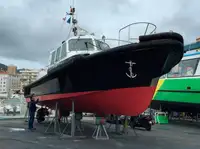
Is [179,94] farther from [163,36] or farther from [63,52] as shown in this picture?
[163,36]

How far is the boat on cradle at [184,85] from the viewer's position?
11.7 meters

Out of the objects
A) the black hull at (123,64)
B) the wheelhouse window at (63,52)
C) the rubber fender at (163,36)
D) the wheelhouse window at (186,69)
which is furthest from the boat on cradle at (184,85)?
the wheelhouse window at (63,52)

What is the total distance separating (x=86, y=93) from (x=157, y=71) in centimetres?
205

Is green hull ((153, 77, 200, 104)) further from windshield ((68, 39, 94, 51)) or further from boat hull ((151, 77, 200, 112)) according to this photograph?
windshield ((68, 39, 94, 51))

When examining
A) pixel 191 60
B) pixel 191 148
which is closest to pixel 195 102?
pixel 191 60

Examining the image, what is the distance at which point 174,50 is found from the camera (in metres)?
6.73

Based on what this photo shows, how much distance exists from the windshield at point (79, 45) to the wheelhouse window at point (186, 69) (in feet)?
18.6

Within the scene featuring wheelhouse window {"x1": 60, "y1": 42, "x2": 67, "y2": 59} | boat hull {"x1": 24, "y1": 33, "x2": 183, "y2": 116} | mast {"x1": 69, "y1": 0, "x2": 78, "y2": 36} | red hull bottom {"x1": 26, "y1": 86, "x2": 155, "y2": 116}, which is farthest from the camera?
Answer: mast {"x1": 69, "y1": 0, "x2": 78, "y2": 36}

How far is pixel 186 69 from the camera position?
12.8 meters

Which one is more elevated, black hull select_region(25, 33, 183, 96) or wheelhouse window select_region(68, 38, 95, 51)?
wheelhouse window select_region(68, 38, 95, 51)

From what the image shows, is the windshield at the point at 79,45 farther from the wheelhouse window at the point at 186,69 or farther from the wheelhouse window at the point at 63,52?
the wheelhouse window at the point at 186,69

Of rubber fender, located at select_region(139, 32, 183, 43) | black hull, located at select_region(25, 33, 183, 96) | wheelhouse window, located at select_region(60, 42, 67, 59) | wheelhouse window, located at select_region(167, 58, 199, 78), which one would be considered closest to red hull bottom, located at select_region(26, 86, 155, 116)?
black hull, located at select_region(25, 33, 183, 96)

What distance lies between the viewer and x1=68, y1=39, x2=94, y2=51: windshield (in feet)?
29.1

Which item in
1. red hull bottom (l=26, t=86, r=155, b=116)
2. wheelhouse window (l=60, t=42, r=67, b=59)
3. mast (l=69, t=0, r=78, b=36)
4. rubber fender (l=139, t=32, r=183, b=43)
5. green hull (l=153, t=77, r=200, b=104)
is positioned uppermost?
mast (l=69, t=0, r=78, b=36)
